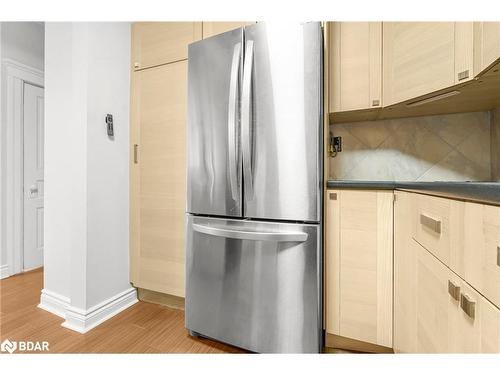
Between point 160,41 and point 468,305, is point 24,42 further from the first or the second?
point 468,305

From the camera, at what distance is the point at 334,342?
4.02ft

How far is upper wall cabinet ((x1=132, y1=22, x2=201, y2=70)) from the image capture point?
1.54 meters

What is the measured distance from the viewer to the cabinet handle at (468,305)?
1.74 ft

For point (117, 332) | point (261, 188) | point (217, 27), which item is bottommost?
point (117, 332)

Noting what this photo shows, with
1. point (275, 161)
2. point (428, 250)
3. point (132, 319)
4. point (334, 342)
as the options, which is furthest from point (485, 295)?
point (132, 319)

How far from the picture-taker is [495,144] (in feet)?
4.31

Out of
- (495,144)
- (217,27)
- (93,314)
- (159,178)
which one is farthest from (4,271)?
(495,144)

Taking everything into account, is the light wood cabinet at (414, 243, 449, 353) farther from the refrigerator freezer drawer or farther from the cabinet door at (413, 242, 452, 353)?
the refrigerator freezer drawer

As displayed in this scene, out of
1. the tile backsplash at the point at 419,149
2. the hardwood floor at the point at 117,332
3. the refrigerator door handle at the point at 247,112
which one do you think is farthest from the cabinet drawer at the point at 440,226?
the hardwood floor at the point at 117,332

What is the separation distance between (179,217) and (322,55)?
4.04ft

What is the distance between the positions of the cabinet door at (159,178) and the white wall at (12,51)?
1503mm

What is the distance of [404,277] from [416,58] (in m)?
0.99

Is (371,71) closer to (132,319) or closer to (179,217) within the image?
(179,217)
